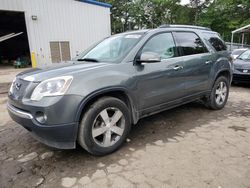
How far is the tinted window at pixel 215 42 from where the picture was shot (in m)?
4.38

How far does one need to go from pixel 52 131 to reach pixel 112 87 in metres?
0.89

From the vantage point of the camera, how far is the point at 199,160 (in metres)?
2.64

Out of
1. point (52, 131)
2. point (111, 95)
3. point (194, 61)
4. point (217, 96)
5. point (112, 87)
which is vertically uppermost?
point (194, 61)

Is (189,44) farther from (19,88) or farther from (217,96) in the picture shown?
(19,88)

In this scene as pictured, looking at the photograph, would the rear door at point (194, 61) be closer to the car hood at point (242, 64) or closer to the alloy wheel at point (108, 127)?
the alloy wheel at point (108, 127)

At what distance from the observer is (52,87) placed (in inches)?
92.0

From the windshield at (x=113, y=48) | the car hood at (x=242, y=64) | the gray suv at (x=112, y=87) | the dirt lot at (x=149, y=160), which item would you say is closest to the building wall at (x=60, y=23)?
the windshield at (x=113, y=48)

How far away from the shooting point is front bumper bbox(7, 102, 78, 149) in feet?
7.56

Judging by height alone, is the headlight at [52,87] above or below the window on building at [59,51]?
below

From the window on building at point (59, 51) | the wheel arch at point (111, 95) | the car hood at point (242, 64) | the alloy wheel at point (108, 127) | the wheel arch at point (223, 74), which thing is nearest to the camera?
the wheel arch at point (111, 95)

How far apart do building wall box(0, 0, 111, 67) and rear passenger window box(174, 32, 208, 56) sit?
1111 cm

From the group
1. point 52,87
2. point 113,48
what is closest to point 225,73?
point 113,48

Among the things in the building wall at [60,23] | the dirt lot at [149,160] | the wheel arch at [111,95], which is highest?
the building wall at [60,23]

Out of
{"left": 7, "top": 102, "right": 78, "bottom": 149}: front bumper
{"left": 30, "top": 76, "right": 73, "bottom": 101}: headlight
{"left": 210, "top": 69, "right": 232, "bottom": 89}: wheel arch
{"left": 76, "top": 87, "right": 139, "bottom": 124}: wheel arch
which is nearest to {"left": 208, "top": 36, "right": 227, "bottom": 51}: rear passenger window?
{"left": 210, "top": 69, "right": 232, "bottom": 89}: wheel arch
